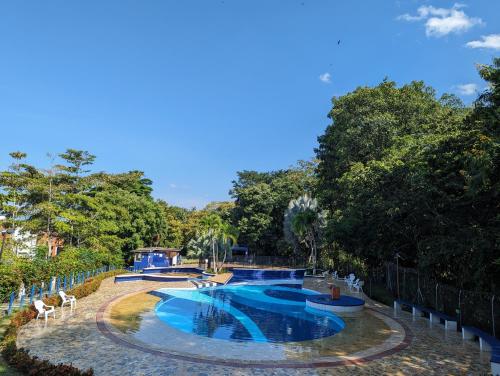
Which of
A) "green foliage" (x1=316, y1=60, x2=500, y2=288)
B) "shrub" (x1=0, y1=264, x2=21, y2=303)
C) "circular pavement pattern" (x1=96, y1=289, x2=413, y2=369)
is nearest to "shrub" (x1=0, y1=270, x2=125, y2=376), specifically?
"circular pavement pattern" (x1=96, y1=289, x2=413, y2=369)

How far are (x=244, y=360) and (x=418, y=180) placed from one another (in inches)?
543

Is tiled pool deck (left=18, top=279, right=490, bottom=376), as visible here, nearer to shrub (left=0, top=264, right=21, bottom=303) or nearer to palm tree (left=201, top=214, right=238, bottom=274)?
shrub (left=0, top=264, right=21, bottom=303)

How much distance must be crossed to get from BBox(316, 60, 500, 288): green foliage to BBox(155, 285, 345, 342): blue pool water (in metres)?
5.80

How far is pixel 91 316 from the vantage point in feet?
51.7


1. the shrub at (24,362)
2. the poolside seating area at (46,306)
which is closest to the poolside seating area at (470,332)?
the shrub at (24,362)

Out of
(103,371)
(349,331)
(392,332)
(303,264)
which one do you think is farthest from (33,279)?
(303,264)

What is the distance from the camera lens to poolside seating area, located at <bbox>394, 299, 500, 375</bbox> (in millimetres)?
8856

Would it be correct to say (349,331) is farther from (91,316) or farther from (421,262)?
(91,316)

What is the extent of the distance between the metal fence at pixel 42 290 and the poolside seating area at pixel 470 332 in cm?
1624

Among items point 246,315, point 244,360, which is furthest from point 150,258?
point 244,360

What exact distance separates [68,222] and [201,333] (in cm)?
2379

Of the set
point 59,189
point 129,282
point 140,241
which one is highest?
point 59,189

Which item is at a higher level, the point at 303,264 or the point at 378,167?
the point at 378,167

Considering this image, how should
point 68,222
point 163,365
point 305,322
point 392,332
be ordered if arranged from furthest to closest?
point 68,222
point 305,322
point 392,332
point 163,365
